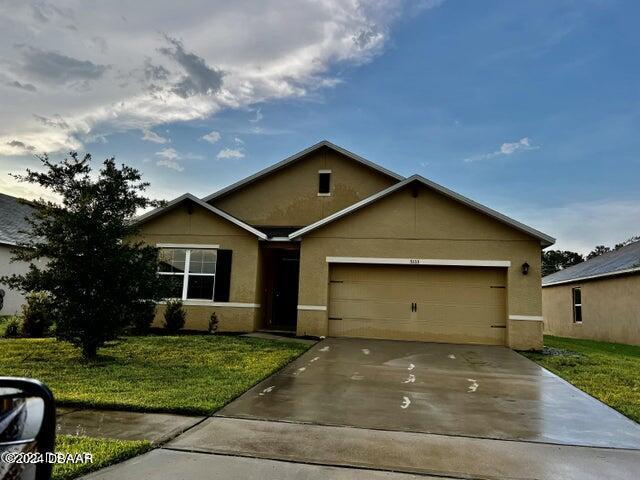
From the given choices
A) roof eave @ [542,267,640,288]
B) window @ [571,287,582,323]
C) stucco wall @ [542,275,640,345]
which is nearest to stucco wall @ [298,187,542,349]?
roof eave @ [542,267,640,288]

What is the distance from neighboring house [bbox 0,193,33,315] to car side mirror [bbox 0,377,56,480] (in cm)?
1844

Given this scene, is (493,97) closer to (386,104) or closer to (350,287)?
(386,104)

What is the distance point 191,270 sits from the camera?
14539 mm

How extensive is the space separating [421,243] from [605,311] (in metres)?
11.3

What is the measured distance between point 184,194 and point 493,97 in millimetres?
11142

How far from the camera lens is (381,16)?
12.5 metres

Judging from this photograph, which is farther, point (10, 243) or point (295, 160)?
point (10, 243)

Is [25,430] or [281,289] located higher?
[281,289]

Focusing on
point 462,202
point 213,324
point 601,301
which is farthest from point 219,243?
point 601,301

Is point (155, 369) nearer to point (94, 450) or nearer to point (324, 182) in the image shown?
point (94, 450)

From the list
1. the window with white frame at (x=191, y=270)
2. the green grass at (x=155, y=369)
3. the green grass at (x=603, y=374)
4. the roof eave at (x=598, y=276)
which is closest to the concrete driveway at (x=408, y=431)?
the green grass at (x=603, y=374)

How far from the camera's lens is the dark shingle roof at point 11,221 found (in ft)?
65.7

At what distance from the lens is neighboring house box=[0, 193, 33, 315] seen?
19391mm

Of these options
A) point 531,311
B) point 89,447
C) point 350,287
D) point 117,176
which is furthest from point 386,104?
point 89,447
